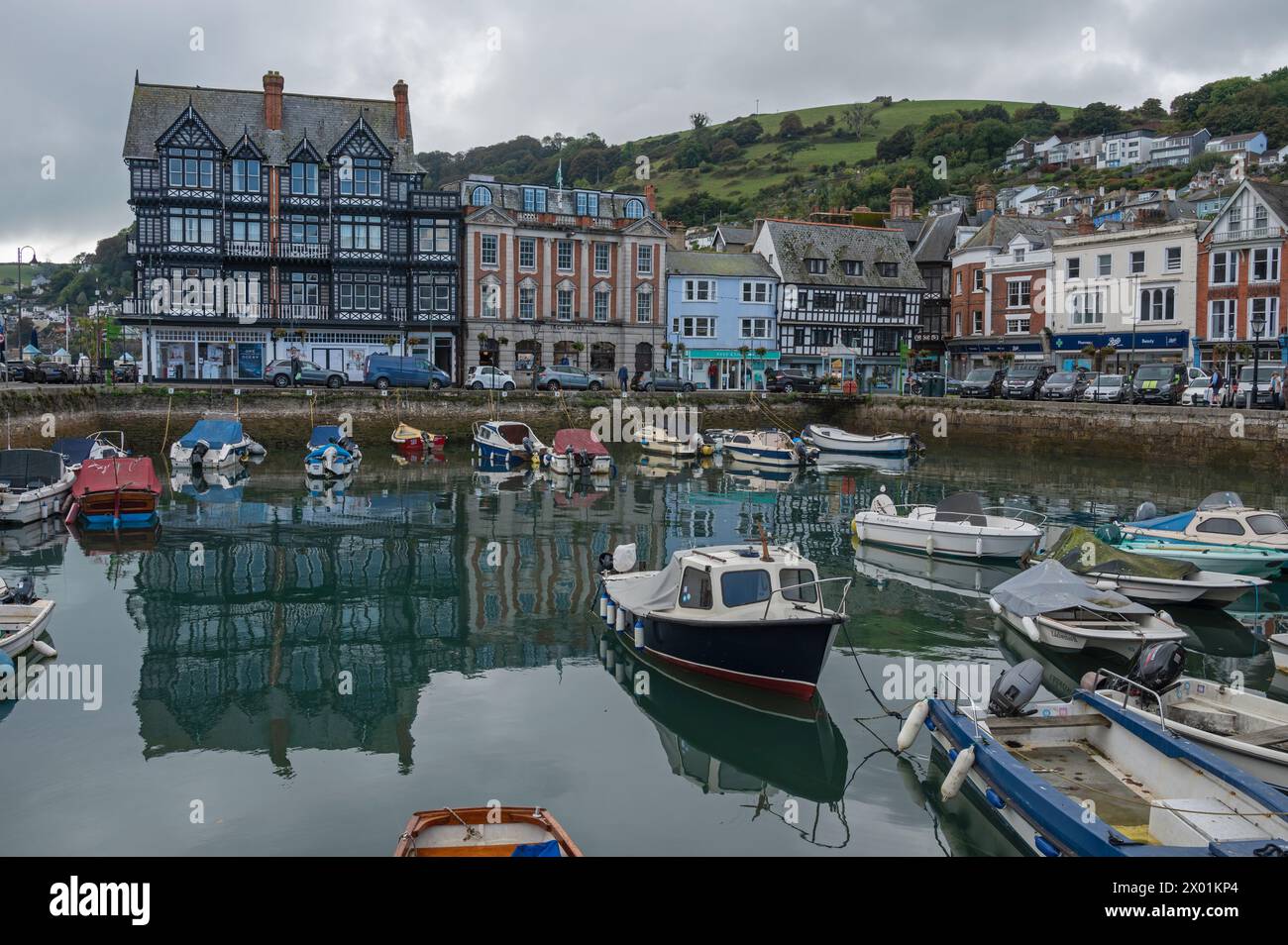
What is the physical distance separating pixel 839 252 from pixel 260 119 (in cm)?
4223

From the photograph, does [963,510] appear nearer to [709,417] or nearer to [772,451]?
[772,451]

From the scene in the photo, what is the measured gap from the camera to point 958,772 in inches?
575

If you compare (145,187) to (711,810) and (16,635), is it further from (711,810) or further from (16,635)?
(711,810)

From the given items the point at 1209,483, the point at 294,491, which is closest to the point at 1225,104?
the point at 1209,483

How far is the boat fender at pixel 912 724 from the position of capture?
16.2 m

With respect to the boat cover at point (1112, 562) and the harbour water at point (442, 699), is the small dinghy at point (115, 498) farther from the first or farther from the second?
the boat cover at point (1112, 562)

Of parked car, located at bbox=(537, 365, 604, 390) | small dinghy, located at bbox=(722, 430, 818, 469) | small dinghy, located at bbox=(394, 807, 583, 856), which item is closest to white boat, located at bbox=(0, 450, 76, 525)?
small dinghy, located at bbox=(394, 807, 583, 856)

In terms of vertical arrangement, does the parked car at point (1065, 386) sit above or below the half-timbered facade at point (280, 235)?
below

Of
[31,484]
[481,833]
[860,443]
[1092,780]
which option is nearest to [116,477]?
[31,484]

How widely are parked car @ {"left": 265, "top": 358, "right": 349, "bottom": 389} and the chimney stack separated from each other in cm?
1703

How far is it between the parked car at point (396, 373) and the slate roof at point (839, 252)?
30.8 metres

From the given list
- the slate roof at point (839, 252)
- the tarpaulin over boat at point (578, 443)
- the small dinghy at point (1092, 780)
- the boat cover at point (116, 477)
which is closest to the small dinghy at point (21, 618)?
the boat cover at point (116, 477)

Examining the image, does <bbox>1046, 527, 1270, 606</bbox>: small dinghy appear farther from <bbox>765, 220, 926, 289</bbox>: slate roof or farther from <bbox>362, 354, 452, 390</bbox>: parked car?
<bbox>765, 220, 926, 289</bbox>: slate roof

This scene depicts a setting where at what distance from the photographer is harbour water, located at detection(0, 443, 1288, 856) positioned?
14.6 m
